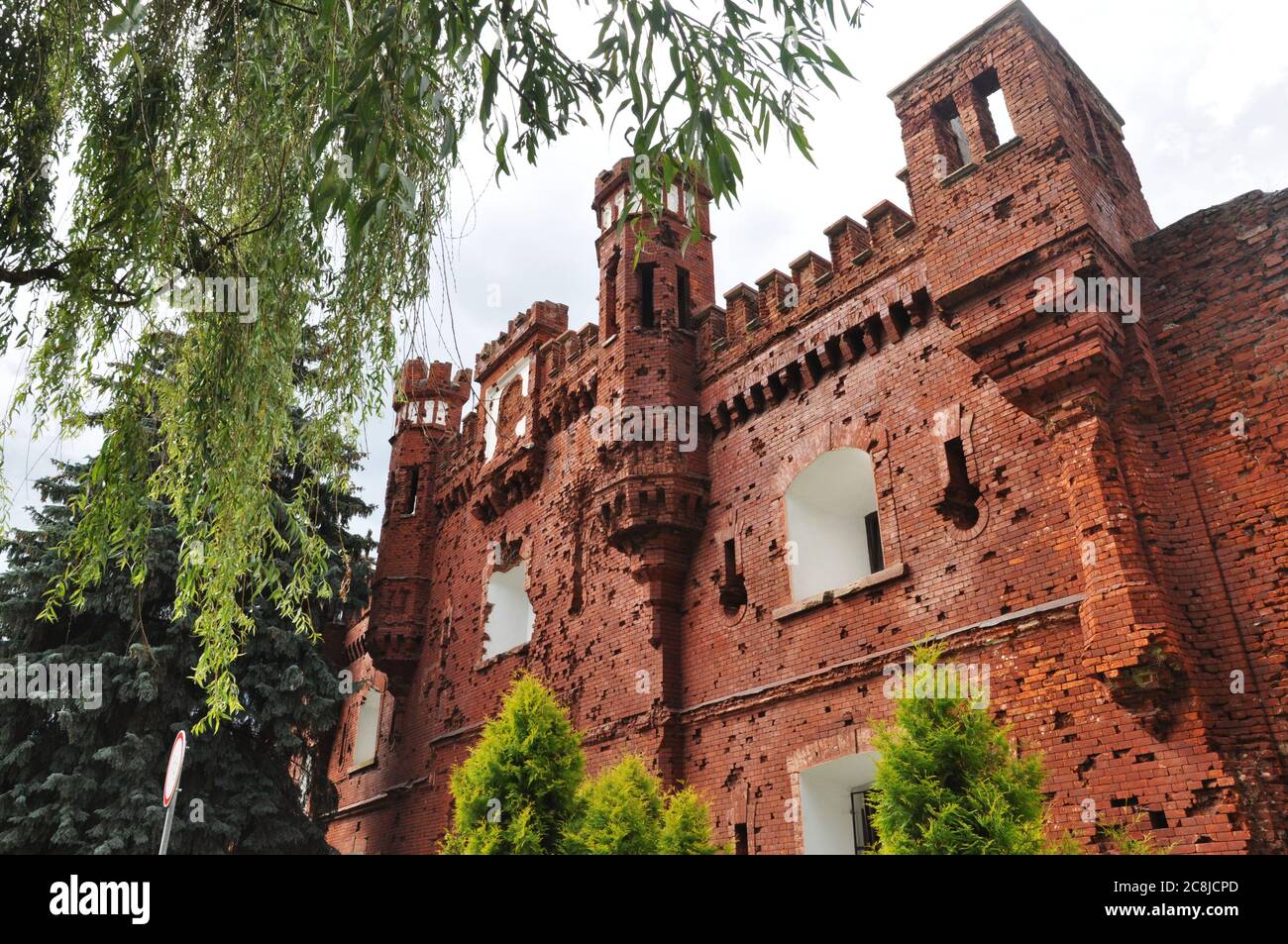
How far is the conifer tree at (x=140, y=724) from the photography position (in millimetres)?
15547

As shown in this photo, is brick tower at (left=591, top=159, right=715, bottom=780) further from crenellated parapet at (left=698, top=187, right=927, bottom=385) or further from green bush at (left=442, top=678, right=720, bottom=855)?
green bush at (left=442, top=678, right=720, bottom=855)

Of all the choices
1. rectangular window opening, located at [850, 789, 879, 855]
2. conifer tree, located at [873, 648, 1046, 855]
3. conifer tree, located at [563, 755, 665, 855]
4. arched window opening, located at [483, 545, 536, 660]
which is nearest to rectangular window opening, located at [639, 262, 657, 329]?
arched window opening, located at [483, 545, 536, 660]

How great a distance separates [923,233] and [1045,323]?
257cm

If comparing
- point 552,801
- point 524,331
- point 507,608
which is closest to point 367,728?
point 507,608

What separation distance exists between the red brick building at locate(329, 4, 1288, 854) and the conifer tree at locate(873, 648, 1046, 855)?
1.29 m

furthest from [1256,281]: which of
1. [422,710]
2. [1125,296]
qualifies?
[422,710]

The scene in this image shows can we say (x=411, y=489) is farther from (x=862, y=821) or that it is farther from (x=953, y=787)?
(x=953, y=787)

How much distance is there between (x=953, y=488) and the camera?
34.9 feet

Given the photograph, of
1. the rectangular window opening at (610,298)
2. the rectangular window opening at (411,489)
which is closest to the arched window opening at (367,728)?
the rectangular window opening at (411,489)

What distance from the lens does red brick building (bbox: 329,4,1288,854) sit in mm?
8359
